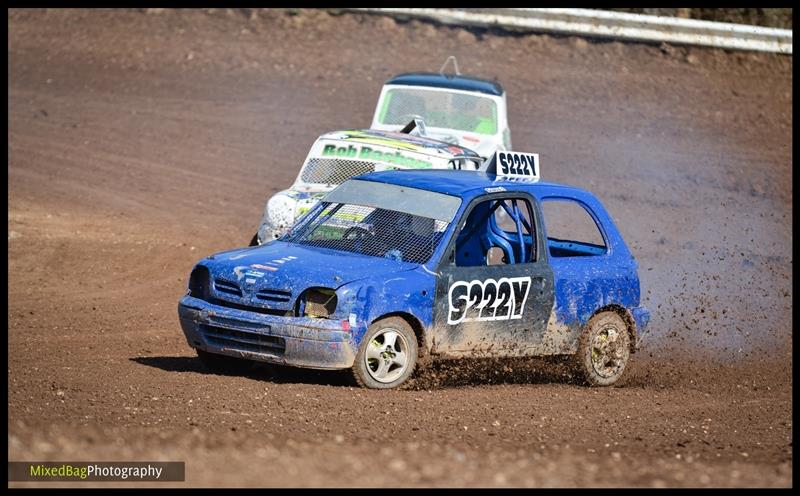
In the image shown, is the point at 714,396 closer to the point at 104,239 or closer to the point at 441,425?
the point at 441,425

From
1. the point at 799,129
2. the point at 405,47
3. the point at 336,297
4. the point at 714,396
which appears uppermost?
the point at 405,47

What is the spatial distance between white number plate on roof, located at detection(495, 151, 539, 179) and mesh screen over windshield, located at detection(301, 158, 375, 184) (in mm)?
3203

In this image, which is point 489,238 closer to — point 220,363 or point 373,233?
point 373,233

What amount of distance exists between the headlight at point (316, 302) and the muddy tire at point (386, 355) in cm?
31

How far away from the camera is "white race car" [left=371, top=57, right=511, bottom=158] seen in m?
16.9

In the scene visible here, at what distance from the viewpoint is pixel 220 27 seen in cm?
2709

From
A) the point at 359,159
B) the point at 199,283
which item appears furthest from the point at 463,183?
the point at 359,159

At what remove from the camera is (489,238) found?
34.2ft

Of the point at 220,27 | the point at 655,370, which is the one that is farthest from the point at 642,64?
the point at 655,370

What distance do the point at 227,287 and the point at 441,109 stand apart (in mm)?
8277

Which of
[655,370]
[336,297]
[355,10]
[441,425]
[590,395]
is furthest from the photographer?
[355,10]

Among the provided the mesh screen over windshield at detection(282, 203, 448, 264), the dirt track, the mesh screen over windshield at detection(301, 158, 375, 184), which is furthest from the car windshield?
the mesh screen over windshield at detection(282, 203, 448, 264)

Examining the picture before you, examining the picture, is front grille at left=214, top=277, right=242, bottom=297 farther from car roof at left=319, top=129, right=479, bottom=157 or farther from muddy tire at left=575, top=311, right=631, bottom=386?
car roof at left=319, top=129, right=479, bottom=157

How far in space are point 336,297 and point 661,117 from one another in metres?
16.0
